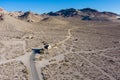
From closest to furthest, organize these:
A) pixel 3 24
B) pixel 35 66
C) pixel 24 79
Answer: pixel 24 79 → pixel 35 66 → pixel 3 24

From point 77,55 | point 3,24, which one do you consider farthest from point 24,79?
point 3,24

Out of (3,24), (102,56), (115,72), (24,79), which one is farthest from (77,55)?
(3,24)

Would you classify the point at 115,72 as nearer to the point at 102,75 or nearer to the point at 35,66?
the point at 102,75

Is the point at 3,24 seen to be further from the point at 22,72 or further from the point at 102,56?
the point at 22,72

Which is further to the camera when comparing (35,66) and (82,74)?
(35,66)

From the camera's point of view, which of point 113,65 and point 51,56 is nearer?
point 113,65

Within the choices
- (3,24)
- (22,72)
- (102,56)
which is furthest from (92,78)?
(3,24)

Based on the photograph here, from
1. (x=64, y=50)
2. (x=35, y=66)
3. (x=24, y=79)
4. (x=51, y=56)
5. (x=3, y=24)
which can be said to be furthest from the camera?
(x=3, y=24)

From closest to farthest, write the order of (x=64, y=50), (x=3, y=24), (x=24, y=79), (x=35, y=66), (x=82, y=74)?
(x=24, y=79) → (x=82, y=74) → (x=35, y=66) → (x=64, y=50) → (x=3, y=24)

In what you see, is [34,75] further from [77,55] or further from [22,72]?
[77,55]

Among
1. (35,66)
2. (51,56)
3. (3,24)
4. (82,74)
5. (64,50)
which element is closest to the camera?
(82,74)
